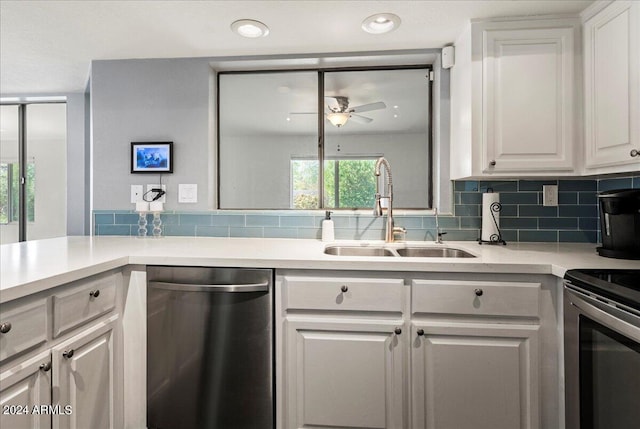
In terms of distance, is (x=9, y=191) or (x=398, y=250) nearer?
(x=398, y=250)

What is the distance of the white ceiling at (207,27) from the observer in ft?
5.24

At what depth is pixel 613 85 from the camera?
4.81 feet

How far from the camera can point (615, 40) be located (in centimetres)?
145

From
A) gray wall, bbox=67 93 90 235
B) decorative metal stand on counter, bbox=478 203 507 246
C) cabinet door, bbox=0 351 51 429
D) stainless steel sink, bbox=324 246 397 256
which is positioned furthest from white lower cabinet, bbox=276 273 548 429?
gray wall, bbox=67 93 90 235

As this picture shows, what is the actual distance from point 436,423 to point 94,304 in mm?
1463

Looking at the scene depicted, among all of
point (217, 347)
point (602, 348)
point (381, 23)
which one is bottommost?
point (217, 347)

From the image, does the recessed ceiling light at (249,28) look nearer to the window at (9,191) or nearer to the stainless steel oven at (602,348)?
the stainless steel oven at (602,348)

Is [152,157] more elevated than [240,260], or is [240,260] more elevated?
[152,157]

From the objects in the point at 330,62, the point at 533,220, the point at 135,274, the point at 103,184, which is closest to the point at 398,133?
the point at 330,62

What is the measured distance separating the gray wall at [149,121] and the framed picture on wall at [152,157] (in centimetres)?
4

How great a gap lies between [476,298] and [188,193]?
1773mm

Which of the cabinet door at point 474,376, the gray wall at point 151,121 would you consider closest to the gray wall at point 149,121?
the gray wall at point 151,121

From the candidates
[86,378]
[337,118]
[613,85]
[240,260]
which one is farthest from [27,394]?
[613,85]

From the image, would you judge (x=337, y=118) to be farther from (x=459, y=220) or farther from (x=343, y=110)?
(x=459, y=220)
